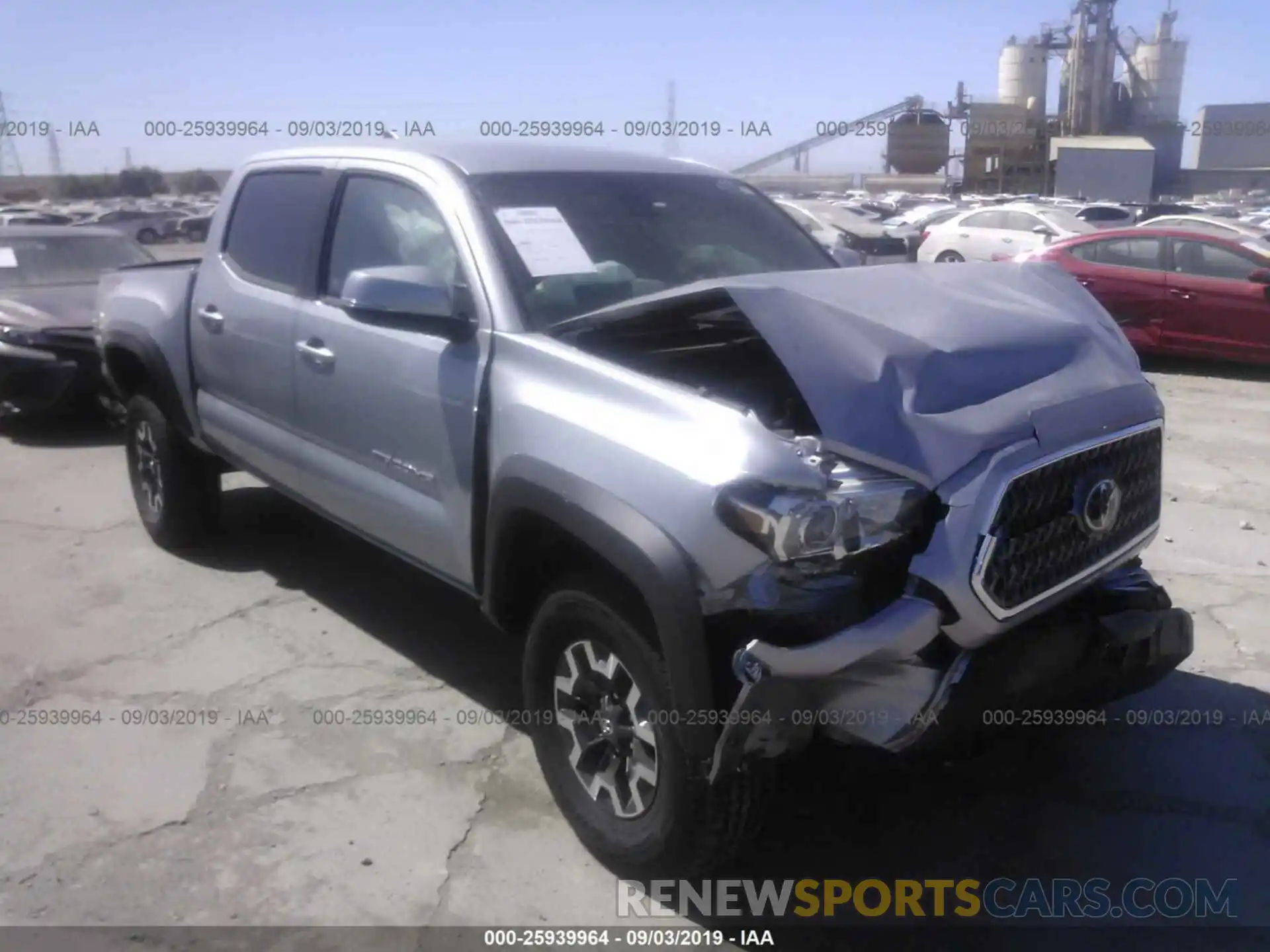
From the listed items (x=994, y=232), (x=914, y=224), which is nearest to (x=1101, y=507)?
(x=994, y=232)

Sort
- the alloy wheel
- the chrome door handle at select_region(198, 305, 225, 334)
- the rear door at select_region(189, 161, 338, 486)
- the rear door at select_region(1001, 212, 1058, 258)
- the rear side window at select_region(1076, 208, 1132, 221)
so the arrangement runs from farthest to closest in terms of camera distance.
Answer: the rear side window at select_region(1076, 208, 1132, 221) → the rear door at select_region(1001, 212, 1058, 258) → the chrome door handle at select_region(198, 305, 225, 334) → the rear door at select_region(189, 161, 338, 486) → the alloy wheel

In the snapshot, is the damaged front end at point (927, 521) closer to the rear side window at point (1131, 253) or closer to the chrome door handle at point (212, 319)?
the chrome door handle at point (212, 319)

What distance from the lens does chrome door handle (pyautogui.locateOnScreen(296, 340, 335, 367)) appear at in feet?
12.8

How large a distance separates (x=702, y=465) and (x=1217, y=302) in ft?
31.7

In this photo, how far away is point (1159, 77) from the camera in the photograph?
70.8m

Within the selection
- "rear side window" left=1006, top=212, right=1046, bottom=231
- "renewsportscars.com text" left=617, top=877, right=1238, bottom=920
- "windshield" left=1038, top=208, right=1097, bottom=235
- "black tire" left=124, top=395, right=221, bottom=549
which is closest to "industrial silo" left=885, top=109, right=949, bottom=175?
"windshield" left=1038, top=208, right=1097, bottom=235

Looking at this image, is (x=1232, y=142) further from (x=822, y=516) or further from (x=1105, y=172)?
(x=822, y=516)

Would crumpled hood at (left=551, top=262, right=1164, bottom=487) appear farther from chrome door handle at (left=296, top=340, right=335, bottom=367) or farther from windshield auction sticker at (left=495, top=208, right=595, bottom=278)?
chrome door handle at (left=296, top=340, right=335, bottom=367)

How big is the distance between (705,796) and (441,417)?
1.41 meters

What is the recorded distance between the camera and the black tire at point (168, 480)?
17.5ft

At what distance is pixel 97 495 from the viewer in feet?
22.3

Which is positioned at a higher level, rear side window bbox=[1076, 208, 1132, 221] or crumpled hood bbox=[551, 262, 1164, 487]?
crumpled hood bbox=[551, 262, 1164, 487]

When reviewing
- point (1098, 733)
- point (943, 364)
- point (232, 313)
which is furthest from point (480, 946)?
point (232, 313)

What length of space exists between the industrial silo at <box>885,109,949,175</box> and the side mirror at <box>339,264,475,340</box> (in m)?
60.6
